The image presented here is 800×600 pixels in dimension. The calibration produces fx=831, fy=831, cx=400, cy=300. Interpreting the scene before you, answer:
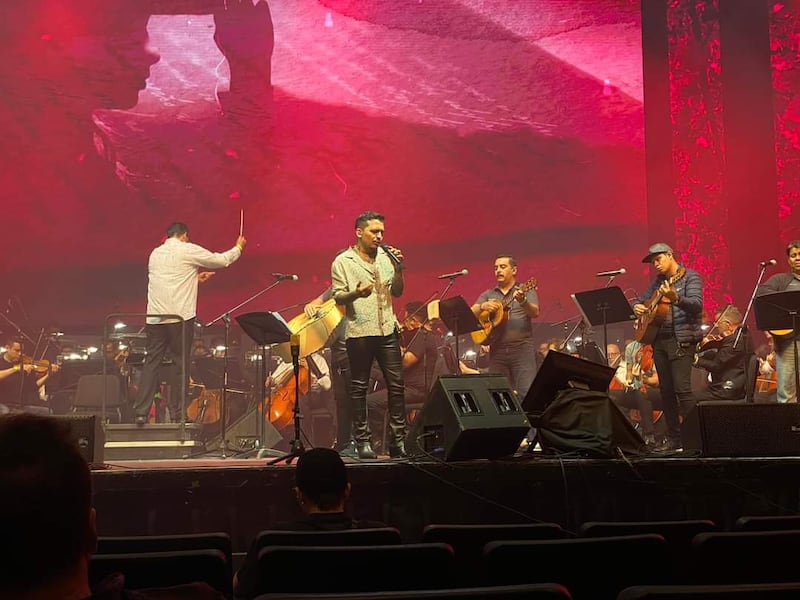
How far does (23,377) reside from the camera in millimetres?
11727

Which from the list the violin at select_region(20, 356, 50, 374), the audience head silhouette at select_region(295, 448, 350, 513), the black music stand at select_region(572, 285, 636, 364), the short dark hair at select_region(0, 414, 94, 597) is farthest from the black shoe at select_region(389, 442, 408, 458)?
the violin at select_region(20, 356, 50, 374)

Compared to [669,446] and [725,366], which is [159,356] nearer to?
[669,446]

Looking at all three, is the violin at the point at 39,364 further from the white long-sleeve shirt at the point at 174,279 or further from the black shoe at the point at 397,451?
the black shoe at the point at 397,451

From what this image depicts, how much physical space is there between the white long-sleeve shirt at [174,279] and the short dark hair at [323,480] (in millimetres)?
6474

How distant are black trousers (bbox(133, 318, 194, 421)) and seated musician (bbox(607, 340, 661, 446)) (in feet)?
15.8

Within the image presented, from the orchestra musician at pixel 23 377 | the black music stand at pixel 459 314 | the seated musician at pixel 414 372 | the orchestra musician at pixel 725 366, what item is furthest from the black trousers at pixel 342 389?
the orchestra musician at pixel 23 377

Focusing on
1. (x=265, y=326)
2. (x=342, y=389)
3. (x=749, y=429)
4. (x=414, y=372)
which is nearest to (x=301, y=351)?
(x=342, y=389)

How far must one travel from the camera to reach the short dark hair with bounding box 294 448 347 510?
3535 mm

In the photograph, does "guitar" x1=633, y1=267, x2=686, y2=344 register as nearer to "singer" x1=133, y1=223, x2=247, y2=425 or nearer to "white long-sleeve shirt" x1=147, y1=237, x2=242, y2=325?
"singer" x1=133, y1=223, x2=247, y2=425

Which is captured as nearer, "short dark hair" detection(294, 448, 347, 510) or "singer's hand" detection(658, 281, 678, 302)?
"short dark hair" detection(294, 448, 347, 510)

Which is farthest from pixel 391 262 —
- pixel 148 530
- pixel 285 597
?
pixel 285 597

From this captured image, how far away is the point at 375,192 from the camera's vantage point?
1364 cm

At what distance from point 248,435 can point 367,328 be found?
3234mm

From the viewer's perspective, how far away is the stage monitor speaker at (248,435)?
901 centimetres
